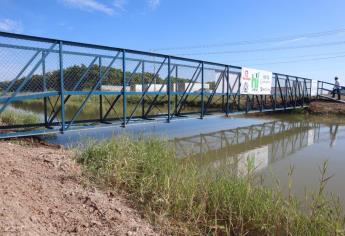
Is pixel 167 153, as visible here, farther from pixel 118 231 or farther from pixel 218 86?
pixel 218 86

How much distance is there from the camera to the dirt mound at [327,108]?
22828mm

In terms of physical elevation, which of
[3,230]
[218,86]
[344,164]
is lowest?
[344,164]

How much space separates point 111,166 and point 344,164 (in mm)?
6763

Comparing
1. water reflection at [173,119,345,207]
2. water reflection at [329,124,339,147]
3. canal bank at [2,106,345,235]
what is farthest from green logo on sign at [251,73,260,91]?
canal bank at [2,106,345,235]

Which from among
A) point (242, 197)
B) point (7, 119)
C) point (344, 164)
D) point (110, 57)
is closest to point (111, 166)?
point (242, 197)

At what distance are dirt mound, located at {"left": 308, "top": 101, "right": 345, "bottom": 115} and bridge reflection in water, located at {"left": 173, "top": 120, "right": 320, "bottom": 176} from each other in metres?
7.27

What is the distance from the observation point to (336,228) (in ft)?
10.2

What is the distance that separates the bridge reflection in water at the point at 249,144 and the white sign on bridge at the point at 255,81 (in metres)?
1.89

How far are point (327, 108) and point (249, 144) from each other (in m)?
14.8

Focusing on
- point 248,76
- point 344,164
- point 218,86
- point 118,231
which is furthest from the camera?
point 248,76

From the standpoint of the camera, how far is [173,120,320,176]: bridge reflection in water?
886 centimetres

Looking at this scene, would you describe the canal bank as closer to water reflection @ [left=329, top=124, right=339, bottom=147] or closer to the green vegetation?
water reflection @ [left=329, top=124, right=339, bottom=147]

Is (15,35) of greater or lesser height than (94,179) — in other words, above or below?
above

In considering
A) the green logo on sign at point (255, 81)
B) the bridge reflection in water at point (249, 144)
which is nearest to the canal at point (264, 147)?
the bridge reflection in water at point (249, 144)
